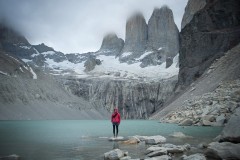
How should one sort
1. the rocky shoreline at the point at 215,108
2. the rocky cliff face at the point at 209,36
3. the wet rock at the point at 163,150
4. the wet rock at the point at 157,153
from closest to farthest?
the wet rock at the point at 157,153 < the wet rock at the point at 163,150 < the rocky shoreline at the point at 215,108 < the rocky cliff face at the point at 209,36

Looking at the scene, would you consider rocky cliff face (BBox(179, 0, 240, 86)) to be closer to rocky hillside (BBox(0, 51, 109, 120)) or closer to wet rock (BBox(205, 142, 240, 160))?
rocky hillside (BBox(0, 51, 109, 120))

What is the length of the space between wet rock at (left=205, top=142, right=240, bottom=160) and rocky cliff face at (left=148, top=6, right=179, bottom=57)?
181 m

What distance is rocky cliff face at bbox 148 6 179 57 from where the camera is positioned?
19250 centimetres

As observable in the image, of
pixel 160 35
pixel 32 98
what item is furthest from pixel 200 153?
pixel 160 35

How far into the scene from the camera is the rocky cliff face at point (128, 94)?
458ft

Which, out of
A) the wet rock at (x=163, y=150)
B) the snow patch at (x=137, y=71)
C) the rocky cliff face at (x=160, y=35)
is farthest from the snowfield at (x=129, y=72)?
the wet rock at (x=163, y=150)

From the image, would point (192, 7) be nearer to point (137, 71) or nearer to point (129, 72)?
point (129, 72)

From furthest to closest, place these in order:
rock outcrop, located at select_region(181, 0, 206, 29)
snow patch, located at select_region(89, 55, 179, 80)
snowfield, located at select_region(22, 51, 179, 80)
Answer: snow patch, located at select_region(89, 55, 179, 80)
snowfield, located at select_region(22, 51, 179, 80)
rock outcrop, located at select_region(181, 0, 206, 29)

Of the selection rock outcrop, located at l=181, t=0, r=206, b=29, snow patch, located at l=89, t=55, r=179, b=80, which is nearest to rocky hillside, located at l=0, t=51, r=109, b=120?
snow patch, located at l=89, t=55, r=179, b=80

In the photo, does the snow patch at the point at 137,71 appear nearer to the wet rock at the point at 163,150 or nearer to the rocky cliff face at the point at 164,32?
the rocky cliff face at the point at 164,32

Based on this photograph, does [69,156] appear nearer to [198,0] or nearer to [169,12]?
[198,0]

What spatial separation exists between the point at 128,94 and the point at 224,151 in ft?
429

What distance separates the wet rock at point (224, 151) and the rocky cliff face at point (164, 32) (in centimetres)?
18128

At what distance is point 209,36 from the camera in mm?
84250
